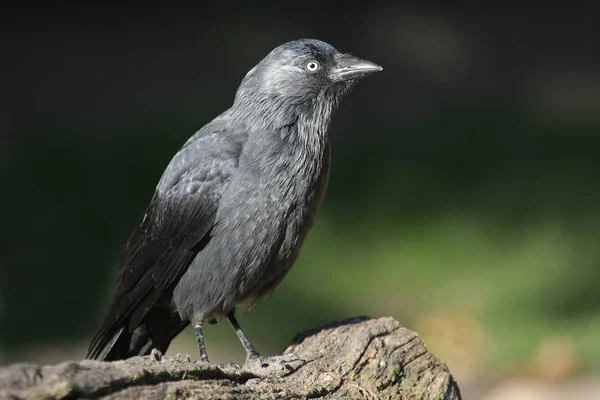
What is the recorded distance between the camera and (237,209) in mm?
4816

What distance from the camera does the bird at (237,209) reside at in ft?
15.8

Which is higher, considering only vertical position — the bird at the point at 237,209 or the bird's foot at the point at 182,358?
the bird at the point at 237,209

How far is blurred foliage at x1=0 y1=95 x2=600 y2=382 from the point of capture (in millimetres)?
8445

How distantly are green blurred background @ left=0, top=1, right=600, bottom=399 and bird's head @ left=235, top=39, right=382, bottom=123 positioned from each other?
10.2ft

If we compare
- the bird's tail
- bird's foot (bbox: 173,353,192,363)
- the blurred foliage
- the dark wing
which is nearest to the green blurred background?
the blurred foliage

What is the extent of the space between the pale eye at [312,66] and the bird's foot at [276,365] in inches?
61.7

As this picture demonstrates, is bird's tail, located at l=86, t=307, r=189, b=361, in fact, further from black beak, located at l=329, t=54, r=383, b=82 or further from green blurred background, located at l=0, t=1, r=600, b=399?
green blurred background, located at l=0, t=1, r=600, b=399

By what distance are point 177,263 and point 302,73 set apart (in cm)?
123

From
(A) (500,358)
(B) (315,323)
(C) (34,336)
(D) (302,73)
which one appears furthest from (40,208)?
(D) (302,73)

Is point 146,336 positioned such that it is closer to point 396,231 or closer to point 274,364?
point 274,364

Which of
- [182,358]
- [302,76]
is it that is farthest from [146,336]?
[302,76]

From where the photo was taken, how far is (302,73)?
5.21m

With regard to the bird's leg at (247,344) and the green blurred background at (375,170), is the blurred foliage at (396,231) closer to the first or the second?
the green blurred background at (375,170)

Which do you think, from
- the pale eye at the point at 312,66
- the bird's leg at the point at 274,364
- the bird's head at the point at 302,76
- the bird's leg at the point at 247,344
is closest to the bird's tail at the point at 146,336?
the bird's leg at the point at 247,344
